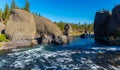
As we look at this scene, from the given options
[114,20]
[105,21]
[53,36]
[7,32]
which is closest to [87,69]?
[7,32]

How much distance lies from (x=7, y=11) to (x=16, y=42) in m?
54.6

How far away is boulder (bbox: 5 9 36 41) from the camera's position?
71137 millimetres

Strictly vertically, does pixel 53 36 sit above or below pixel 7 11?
below

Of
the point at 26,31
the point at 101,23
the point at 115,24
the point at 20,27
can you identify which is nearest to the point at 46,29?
the point at 26,31

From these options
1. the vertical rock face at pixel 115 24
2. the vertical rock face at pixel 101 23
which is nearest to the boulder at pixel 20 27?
the vertical rock face at pixel 115 24

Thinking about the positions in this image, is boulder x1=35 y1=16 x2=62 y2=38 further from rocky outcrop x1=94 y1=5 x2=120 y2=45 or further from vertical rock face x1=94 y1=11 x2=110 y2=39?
vertical rock face x1=94 y1=11 x2=110 y2=39

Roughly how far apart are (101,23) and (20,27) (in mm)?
50217

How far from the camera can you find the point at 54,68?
3136 cm

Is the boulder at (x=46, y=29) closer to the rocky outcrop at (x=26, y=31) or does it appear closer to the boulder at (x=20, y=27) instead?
the rocky outcrop at (x=26, y=31)

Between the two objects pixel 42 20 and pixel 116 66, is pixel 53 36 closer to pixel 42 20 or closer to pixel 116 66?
pixel 42 20

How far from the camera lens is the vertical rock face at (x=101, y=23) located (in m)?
109

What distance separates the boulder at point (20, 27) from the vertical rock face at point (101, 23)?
42.1m

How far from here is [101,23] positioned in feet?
362

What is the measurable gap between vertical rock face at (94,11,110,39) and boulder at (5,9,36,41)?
4206 centimetres
